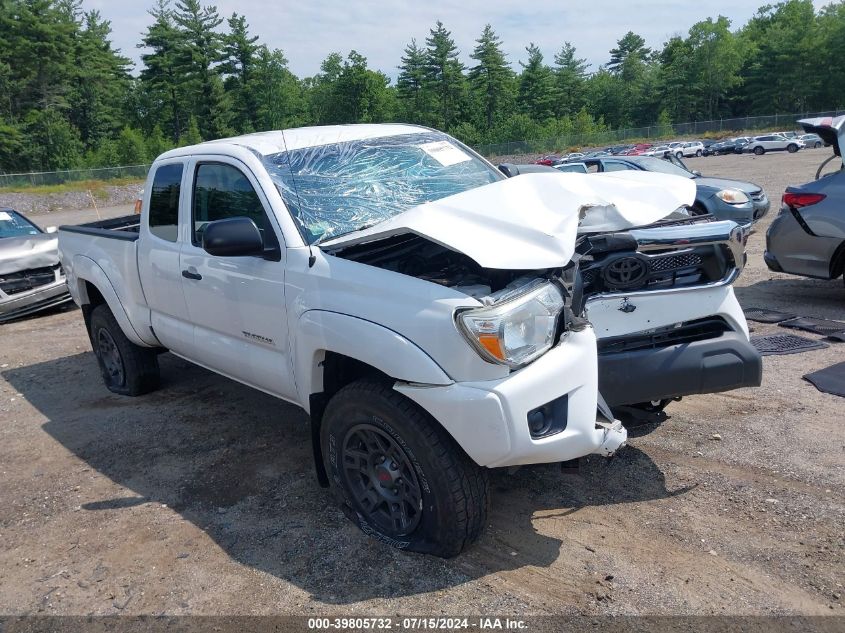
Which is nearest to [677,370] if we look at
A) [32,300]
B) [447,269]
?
[447,269]

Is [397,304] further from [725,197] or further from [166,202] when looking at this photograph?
[725,197]

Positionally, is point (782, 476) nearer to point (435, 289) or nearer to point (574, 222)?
point (574, 222)

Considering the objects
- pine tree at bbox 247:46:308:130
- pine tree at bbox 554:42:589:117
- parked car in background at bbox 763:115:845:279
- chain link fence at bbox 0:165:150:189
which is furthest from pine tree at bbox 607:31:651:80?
parked car in background at bbox 763:115:845:279

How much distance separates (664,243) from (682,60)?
93575 millimetres

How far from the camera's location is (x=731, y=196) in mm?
11523

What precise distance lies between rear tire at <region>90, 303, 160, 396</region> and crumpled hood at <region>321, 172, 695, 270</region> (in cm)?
304

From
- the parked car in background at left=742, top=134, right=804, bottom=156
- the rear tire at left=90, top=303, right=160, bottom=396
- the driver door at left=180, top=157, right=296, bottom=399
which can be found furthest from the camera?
the parked car in background at left=742, top=134, right=804, bottom=156

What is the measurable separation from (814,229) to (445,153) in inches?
178

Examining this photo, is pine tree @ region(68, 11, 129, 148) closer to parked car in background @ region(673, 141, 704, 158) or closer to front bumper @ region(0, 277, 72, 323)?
parked car in background @ region(673, 141, 704, 158)

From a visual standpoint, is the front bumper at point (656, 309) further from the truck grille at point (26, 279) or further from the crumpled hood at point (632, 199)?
the truck grille at point (26, 279)

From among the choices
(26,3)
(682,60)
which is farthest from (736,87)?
(26,3)

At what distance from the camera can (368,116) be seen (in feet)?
280

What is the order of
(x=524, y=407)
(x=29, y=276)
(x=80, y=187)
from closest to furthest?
(x=524, y=407), (x=29, y=276), (x=80, y=187)

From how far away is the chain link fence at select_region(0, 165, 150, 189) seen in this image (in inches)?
1881
